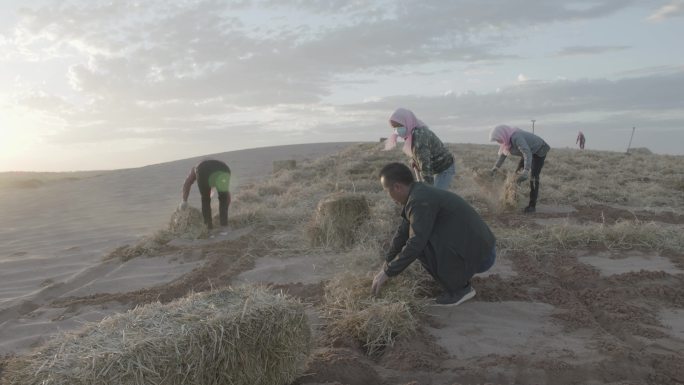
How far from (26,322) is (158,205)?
10.3 m

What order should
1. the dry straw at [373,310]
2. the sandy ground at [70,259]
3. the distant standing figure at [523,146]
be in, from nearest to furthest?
the dry straw at [373,310] → the sandy ground at [70,259] → the distant standing figure at [523,146]

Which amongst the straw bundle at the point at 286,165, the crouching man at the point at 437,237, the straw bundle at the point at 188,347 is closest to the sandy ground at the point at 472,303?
the crouching man at the point at 437,237

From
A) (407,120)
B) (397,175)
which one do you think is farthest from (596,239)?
(397,175)

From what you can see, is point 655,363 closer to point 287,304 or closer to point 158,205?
point 287,304

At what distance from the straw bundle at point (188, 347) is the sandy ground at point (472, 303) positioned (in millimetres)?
475

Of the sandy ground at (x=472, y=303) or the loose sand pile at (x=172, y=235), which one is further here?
the loose sand pile at (x=172, y=235)

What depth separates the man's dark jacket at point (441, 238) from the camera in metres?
3.87

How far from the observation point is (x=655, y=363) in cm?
328

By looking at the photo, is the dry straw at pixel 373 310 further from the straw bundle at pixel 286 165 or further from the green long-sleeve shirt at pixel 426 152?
the straw bundle at pixel 286 165

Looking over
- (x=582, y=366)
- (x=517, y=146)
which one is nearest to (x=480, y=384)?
(x=582, y=366)

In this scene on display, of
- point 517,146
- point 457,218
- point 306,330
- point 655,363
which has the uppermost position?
point 517,146

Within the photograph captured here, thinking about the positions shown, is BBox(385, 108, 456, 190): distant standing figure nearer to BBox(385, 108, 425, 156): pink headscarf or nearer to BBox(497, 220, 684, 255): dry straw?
BBox(385, 108, 425, 156): pink headscarf

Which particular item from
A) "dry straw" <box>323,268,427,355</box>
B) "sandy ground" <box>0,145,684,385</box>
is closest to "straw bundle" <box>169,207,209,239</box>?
"sandy ground" <box>0,145,684,385</box>

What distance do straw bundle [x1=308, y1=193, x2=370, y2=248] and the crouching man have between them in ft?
7.98
